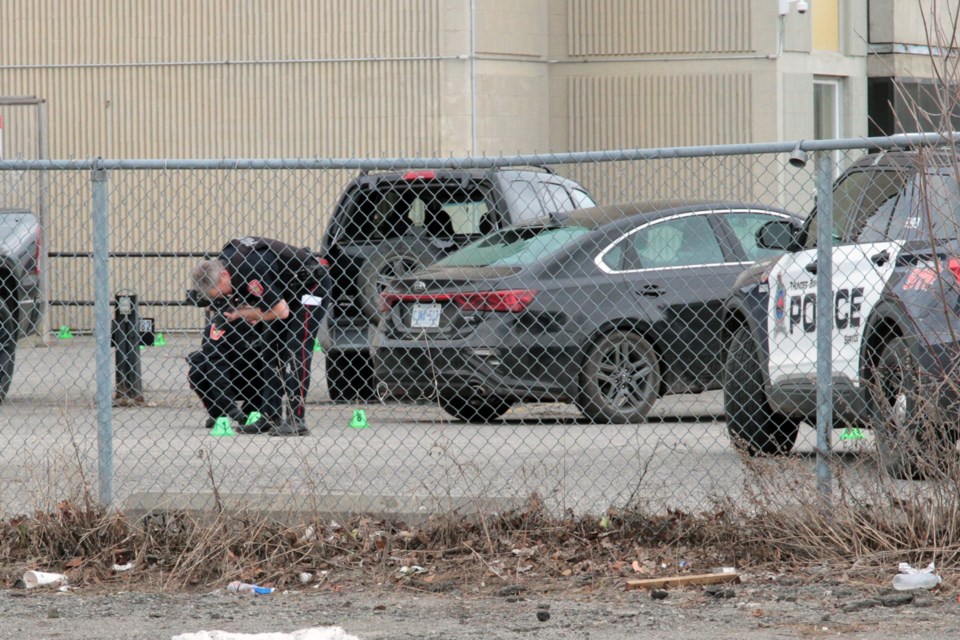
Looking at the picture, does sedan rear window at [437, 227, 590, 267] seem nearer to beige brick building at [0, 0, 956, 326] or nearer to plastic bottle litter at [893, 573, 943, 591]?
plastic bottle litter at [893, 573, 943, 591]

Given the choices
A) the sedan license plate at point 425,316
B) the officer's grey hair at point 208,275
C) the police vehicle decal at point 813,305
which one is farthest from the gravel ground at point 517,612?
the sedan license plate at point 425,316

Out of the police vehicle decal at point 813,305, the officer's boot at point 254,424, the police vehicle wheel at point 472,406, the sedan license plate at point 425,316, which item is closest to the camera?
the police vehicle decal at point 813,305

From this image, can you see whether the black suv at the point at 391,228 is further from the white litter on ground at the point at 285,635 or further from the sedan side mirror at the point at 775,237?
the white litter on ground at the point at 285,635

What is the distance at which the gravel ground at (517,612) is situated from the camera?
607 centimetres

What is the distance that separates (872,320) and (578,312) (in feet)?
10.9

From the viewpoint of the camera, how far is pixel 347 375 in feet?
46.1

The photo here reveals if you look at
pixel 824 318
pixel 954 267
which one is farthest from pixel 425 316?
pixel 824 318

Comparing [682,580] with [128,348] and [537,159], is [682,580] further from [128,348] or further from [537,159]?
[128,348]

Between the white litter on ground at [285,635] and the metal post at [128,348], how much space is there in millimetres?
7690

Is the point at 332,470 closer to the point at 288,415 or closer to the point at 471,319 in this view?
the point at 288,415

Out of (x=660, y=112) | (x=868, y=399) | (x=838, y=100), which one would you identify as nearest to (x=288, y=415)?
(x=868, y=399)

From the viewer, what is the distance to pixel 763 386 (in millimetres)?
9711

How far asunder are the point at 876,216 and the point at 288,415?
4.24 metres

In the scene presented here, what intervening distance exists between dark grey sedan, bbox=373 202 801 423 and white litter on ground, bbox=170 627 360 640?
5.36m
